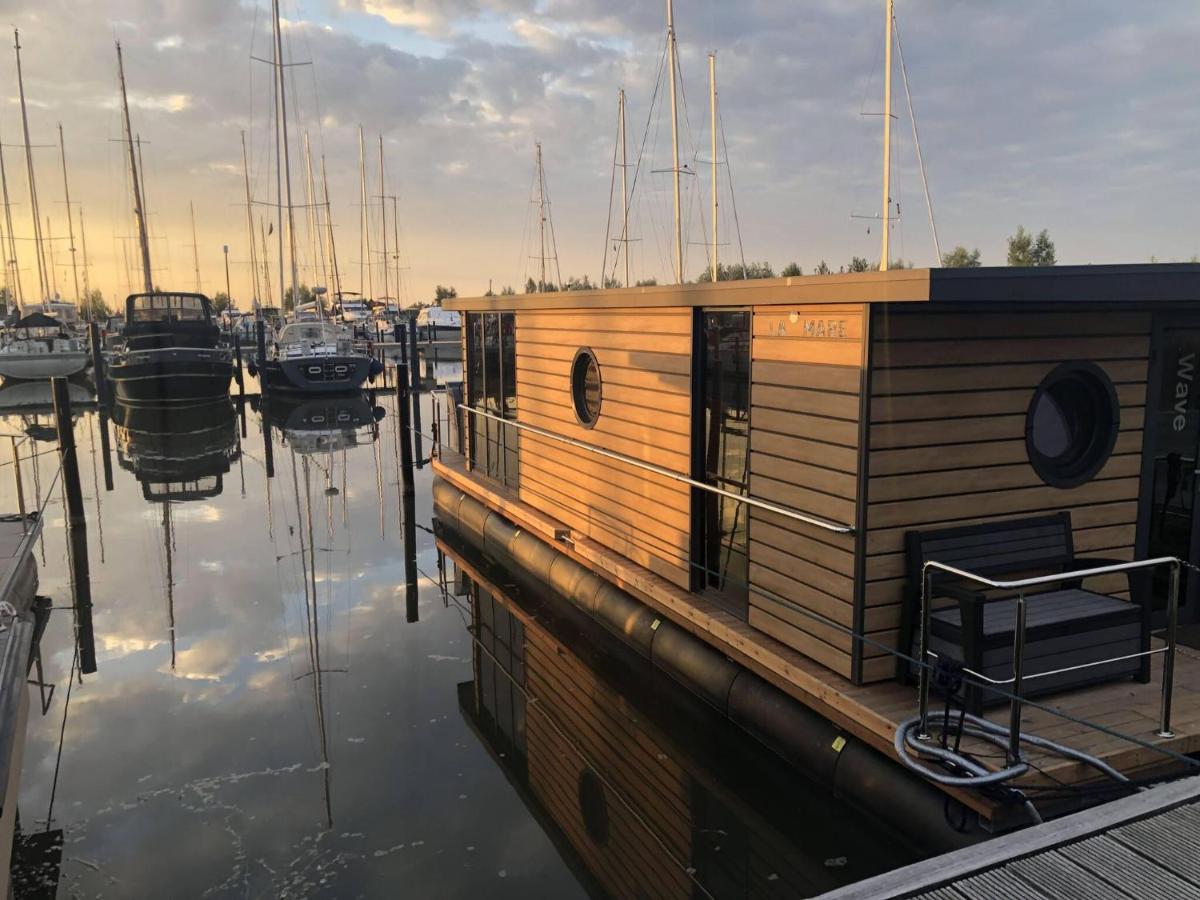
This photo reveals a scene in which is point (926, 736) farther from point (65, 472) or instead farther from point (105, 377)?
point (105, 377)

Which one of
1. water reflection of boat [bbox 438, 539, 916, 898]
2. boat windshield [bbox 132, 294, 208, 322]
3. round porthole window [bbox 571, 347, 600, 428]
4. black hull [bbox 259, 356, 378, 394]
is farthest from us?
black hull [bbox 259, 356, 378, 394]

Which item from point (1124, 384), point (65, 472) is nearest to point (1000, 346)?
point (1124, 384)

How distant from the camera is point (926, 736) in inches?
187

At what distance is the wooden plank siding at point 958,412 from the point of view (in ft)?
17.2

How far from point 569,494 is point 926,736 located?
Result: 5369 millimetres

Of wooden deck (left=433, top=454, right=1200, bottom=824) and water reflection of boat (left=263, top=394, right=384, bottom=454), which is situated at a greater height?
wooden deck (left=433, top=454, right=1200, bottom=824)

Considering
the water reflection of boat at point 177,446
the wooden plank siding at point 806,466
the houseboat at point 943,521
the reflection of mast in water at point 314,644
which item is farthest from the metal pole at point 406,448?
the wooden plank siding at point 806,466

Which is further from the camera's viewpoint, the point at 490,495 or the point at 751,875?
the point at 490,495

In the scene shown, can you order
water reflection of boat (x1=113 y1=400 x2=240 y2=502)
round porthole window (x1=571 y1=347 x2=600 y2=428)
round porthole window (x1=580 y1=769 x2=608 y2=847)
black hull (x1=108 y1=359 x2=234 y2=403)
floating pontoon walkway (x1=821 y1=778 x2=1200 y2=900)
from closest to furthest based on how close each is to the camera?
floating pontoon walkway (x1=821 y1=778 x2=1200 y2=900) < round porthole window (x1=580 y1=769 x2=608 y2=847) < round porthole window (x1=571 y1=347 x2=600 y2=428) < water reflection of boat (x1=113 y1=400 x2=240 y2=502) < black hull (x1=108 y1=359 x2=234 y2=403)

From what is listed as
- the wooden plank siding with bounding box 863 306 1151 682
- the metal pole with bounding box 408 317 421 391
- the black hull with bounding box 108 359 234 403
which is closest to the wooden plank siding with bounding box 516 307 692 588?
the wooden plank siding with bounding box 863 306 1151 682

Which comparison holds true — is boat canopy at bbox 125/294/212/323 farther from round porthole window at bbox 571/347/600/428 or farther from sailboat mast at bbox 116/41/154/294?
round porthole window at bbox 571/347/600/428

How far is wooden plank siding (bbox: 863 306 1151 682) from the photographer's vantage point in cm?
525

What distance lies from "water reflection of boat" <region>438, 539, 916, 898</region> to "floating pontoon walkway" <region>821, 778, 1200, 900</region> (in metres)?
1.67

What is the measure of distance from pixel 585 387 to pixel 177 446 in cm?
1490
